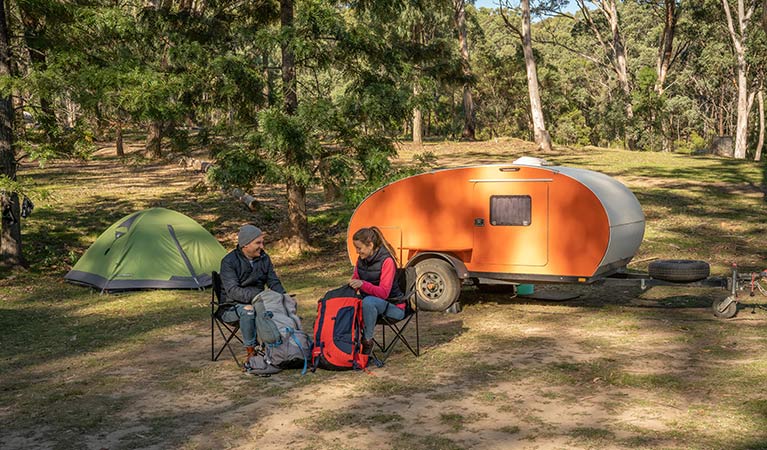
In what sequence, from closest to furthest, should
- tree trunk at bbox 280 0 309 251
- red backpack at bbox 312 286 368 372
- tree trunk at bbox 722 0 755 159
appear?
red backpack at bbox 312 286 368 372, tree trunk at bbox 280 0 309 251, tree trunk at bbox 722 0 755 159

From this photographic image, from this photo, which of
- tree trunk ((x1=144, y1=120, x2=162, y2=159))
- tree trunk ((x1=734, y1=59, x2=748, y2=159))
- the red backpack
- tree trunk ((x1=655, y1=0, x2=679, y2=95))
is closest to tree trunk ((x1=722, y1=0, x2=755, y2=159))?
tree trunk ((x1=734, y1=59, x2=748, y2=159))

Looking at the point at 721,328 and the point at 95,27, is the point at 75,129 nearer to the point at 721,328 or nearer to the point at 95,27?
the point at 95,27

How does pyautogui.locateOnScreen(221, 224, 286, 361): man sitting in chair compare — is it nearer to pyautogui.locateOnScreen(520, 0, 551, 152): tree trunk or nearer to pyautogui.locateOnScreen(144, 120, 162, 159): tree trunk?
pyautogui.locateOnScreen(520, 0, 551, 152): tree trunk

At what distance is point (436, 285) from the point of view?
1184 cm

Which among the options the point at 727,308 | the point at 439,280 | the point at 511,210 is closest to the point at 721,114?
the point at 727,308

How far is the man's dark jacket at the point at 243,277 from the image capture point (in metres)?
8.42

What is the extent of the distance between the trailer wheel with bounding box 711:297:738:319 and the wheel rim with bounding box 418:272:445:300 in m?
3.62

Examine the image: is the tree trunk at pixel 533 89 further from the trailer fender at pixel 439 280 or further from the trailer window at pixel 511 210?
the trailer fender at pixel 439 280

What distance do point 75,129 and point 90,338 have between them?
6.74m

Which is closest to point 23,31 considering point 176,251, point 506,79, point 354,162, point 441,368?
point 176,251

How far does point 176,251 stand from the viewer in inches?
579

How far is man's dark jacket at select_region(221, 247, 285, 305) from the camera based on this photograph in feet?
27.6

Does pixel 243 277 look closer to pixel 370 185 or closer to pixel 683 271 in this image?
pixel 683 271

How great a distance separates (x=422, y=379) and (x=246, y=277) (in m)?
2.08
